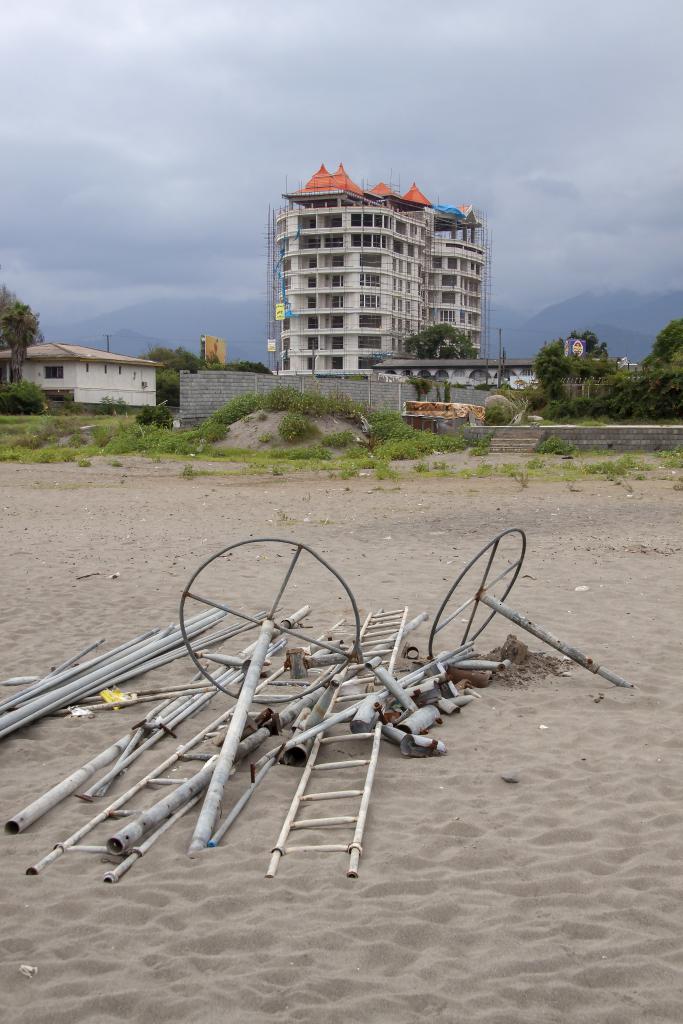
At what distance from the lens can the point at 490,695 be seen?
18.3 feet

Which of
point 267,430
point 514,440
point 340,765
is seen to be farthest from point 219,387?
point 340,765

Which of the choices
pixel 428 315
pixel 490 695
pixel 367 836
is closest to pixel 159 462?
pixel 490 695

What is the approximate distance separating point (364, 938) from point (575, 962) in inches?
28.6

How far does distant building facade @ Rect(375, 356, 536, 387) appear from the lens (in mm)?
76375

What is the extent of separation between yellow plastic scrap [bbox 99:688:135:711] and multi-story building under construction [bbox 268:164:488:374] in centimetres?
8100

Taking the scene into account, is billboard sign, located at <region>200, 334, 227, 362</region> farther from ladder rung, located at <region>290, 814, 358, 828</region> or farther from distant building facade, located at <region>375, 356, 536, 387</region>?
ladder rung, located at <region>290, 814, 358, 828</region>

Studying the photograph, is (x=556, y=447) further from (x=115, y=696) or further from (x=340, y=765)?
(x=340, y=765)

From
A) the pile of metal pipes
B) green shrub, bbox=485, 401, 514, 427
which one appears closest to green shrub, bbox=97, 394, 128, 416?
green shrub, bbox=485, 401, 514, 427

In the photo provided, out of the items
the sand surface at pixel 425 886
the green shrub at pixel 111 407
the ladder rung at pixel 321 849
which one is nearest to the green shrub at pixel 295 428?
the sand surface at pixel 425 886

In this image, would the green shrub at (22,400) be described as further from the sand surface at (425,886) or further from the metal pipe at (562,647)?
the metal pipe at (562,647)

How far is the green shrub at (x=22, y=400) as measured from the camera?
46.2 m

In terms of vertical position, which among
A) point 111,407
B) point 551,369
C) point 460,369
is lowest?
point 111,407

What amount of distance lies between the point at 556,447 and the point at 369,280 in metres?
64.6

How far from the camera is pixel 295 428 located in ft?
83.9
